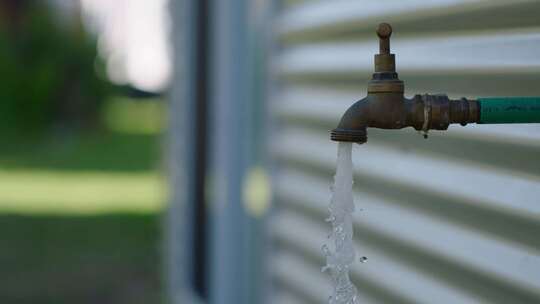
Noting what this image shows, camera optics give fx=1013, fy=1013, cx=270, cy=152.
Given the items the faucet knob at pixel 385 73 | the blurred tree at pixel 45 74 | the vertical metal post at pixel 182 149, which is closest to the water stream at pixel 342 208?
the faucet knob at pixel 385 73

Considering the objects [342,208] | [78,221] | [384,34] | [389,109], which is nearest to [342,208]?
[342,208]

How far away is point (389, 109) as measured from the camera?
1560mm

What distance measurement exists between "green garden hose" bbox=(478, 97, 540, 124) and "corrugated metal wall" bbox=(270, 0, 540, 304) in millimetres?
388

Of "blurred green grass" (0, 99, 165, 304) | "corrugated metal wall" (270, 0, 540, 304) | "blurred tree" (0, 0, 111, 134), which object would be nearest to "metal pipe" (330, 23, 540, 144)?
"corrugated metal wall" (270, 0, 540, 304)

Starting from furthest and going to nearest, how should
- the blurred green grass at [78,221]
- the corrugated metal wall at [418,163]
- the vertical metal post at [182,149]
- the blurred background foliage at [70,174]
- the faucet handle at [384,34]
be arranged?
1. the blurred background foliage at [70,174]
2. the blurred green grass at [78,221]
3. the vertical metal post at [182,149]
4. the corrugated metal wall at [418,163]
5. the faucet handle at [384,34]

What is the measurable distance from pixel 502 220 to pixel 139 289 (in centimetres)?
472

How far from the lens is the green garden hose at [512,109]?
144 centimetres

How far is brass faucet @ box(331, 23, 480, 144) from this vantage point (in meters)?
1.52

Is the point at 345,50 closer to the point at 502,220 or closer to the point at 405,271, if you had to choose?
the point at 405,271

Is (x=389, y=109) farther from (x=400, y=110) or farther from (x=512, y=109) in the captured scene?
(x=512, y=109)

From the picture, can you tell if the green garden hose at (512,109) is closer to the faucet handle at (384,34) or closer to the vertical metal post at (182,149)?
the faucet handle at (384,34)

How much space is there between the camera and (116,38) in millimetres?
22391

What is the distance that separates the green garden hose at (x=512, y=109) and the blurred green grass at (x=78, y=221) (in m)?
4.84

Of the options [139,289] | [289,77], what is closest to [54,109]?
[139,289]
